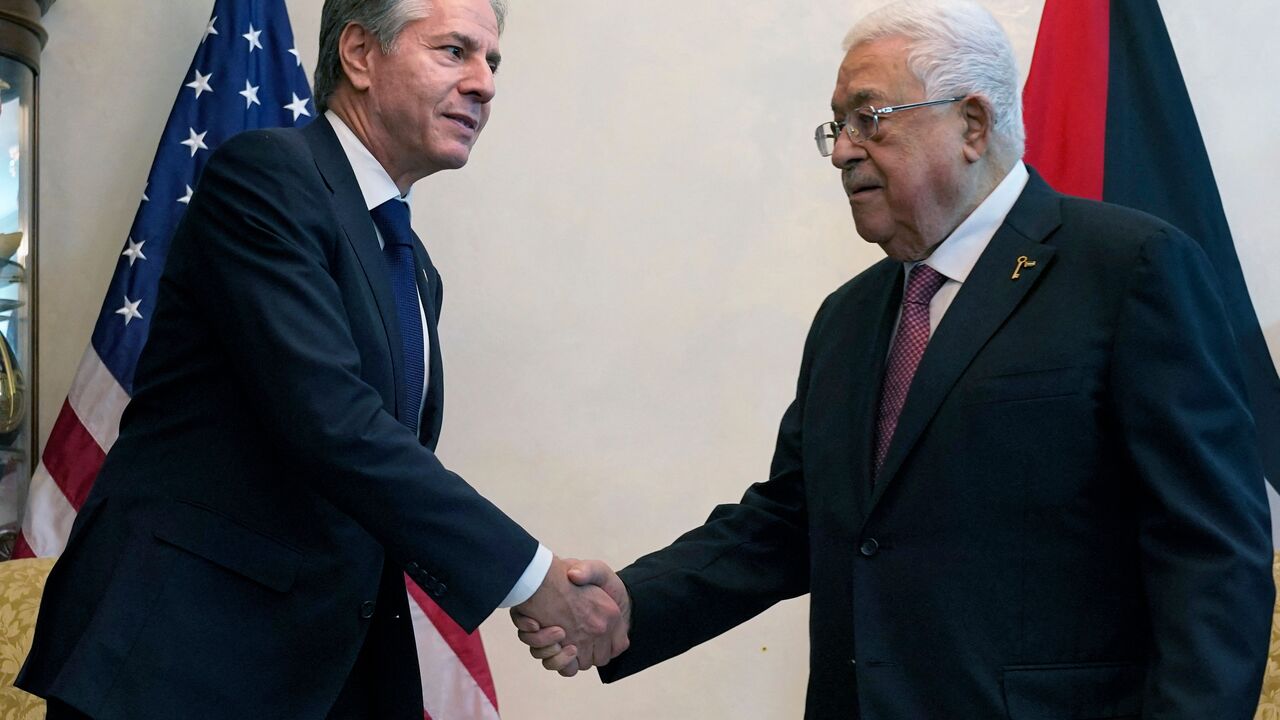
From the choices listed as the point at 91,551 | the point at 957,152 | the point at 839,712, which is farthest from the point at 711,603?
the point at 91,551

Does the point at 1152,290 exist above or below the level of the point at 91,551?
above

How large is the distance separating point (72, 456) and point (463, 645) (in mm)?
1212

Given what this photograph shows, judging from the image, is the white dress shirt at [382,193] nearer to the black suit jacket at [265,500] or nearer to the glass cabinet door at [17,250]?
the black suit jacket at [265,500]

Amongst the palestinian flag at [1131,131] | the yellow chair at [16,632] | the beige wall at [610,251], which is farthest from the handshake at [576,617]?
the palestinian flag at [1131,131]

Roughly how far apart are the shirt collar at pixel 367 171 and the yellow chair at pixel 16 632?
1.29 meters

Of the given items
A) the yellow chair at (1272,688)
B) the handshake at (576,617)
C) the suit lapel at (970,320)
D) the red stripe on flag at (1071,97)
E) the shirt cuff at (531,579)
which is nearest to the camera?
the suit lapel at (970,320)

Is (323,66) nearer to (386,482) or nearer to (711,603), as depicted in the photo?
(386,482)

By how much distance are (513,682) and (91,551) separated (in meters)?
2.17

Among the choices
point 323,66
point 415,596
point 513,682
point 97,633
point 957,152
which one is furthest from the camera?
point 513,682

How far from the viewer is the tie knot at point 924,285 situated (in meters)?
2.33

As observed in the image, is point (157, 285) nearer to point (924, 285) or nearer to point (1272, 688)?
point (924, 285)

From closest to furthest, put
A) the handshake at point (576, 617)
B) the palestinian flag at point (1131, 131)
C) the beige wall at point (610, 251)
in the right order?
the handshake at point (576, 617) → the palestinian flag at point (1131, 131) → the beige wall at point (610, 251)

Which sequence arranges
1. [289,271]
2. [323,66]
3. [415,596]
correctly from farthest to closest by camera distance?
[415,596] → [323,66] → [289,271]

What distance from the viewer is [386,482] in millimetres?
2209
